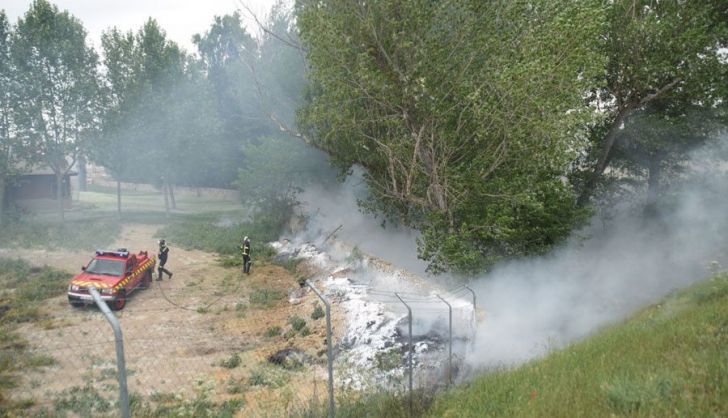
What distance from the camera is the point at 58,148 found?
102 feet

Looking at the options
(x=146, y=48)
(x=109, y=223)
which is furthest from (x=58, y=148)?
(x=146, y=48)

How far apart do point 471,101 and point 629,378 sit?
1053 cm

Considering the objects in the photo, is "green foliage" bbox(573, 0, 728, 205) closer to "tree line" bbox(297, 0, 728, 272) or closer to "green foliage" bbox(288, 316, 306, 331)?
"tree line" bbox(297, 0, 728, 272)

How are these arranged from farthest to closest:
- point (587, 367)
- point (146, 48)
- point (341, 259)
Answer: point (146, 48) → point (341, 259) → point (587, 367)

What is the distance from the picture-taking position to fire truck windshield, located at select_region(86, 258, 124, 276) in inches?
602

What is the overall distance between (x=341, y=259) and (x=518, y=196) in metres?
9.01

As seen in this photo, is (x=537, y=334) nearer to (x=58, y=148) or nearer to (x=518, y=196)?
(x=518, y=196)

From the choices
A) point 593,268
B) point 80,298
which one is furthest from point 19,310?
point 593,268

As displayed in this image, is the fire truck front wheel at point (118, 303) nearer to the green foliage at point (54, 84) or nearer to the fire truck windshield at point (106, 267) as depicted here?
the fire truck windshield at point (106, 267)

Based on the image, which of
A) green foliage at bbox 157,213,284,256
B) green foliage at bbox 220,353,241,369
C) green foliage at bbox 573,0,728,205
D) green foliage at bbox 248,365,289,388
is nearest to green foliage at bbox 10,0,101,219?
green foliage at bbox 157,213,284,256

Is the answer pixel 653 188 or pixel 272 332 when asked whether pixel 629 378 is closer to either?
pixel 272 332

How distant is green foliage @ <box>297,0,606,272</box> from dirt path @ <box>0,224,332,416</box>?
5.68m

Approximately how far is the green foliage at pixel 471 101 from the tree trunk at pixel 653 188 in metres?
6.44

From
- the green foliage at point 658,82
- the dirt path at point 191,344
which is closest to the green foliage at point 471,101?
the green foliage at point 658,82
